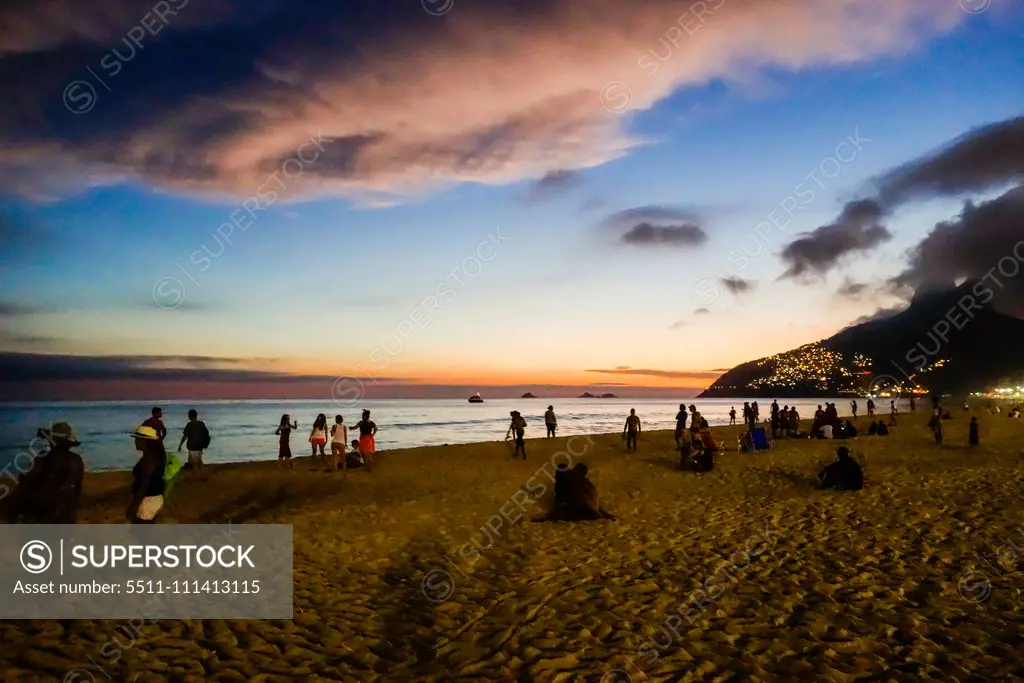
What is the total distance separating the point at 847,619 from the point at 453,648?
4.70 m

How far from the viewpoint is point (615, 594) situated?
7934 millimetres

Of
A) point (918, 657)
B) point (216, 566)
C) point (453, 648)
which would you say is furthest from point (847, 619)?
point (216, 566)

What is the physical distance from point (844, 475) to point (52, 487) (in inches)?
684

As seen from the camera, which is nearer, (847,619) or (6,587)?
(847,619)

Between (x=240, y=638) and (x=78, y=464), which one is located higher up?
(x=78, y=464)

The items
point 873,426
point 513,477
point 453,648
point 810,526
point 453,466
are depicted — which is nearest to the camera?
point 453,648

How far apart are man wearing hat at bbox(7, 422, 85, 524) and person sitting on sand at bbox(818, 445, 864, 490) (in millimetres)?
16840

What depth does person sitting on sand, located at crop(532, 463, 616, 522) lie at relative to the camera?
12727 millimetres

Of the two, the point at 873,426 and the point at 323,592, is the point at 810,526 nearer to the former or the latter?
the point at 323,592

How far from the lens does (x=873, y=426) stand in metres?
31.9

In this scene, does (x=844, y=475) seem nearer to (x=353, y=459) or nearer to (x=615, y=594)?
(x=615, y=594)

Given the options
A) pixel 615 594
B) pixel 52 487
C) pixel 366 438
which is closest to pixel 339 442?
pixel 366 438

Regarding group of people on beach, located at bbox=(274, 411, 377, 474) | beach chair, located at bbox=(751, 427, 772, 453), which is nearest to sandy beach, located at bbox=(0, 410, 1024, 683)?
group of people on beach, located at bbox=(274, 411, 377, 474)

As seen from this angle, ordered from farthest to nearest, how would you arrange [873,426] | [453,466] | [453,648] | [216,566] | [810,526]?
[873,426] < [453,466] < [810,526] < [216,566] < [453,648]
